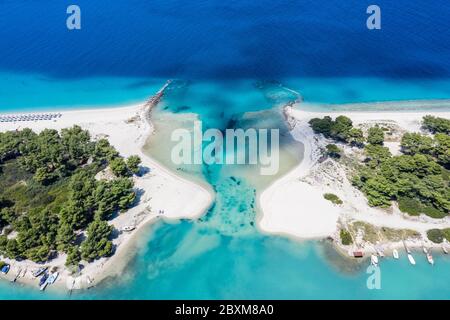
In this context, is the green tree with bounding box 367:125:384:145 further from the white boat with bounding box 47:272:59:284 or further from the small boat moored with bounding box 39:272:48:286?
the small boat moored with bounding box 39:272:48:286

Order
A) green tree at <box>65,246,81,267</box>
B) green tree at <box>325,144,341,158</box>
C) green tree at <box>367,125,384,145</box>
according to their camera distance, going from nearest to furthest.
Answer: green tree at <box>65,246,81,267</box>
green tree at <box>325,144,341,158</box>
green tree at <box>367,125,384,145</box>

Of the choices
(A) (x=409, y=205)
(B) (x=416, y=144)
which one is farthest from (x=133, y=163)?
(B) (x=416, y=144)

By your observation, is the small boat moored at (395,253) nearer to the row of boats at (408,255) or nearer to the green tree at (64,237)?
the row of boats at (408,255)

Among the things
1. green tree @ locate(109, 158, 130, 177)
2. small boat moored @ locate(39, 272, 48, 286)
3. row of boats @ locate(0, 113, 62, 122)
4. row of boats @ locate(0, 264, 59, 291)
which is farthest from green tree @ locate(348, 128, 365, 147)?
row of boats @ locate(0, 113, 62, 122)

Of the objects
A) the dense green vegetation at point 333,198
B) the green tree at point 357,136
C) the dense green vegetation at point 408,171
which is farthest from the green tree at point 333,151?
the dense green vegetation at point 333,198

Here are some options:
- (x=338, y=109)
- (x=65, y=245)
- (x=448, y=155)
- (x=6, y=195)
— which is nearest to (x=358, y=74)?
(x=338, y=109)

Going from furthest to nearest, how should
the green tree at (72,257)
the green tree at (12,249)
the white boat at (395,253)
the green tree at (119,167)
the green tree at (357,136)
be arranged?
the green tree at (357,136) → the green tree at (119,167) → the white boat at (395,253) → the green tree at (12,249) → the green tree at (72,257)

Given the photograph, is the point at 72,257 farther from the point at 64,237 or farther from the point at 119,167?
the point at 119,167
